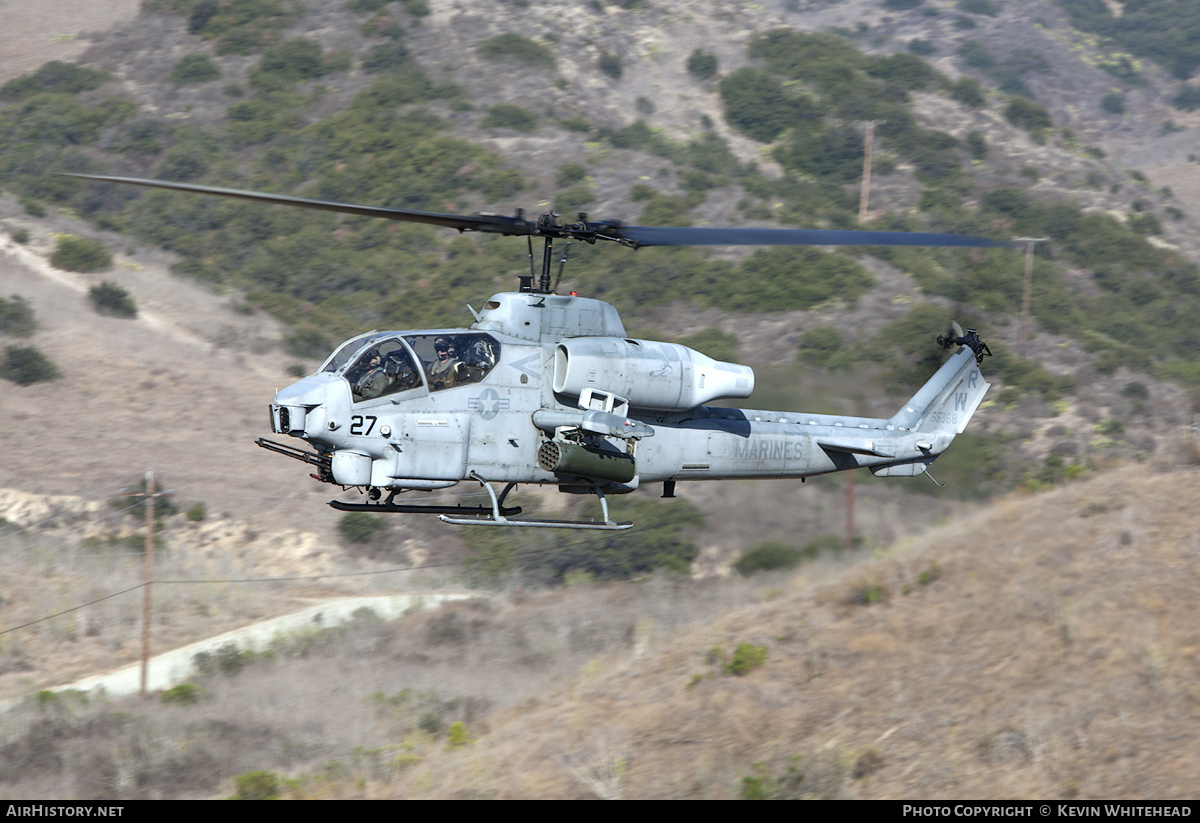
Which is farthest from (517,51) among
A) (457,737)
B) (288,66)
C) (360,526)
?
(457,737)

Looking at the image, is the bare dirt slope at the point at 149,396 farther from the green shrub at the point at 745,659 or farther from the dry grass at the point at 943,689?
the green shrub at the point at 745,659

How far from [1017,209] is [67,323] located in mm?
43606

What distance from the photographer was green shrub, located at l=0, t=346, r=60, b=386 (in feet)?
114

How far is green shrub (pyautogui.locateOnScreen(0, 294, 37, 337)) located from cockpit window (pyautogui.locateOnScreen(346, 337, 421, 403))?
27.8 m

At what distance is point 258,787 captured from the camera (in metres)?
16.8

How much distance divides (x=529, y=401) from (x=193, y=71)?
49.0 m

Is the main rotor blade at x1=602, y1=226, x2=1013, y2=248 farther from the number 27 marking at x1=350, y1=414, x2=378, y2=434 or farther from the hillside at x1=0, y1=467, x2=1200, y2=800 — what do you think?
the hillside at x1=0, y1=467, x2=1200, y2=800

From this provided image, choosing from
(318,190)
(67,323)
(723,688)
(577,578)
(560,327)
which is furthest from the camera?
(318,190)

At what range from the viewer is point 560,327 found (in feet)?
50.8

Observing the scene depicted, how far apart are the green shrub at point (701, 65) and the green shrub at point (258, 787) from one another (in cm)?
5611

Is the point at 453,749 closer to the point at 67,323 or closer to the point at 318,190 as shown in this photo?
the point at 67,323

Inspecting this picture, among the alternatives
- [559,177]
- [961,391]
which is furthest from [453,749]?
[559,177]

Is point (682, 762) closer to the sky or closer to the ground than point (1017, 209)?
closer to the sky

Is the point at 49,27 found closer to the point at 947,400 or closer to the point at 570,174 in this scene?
the point at 570,174
